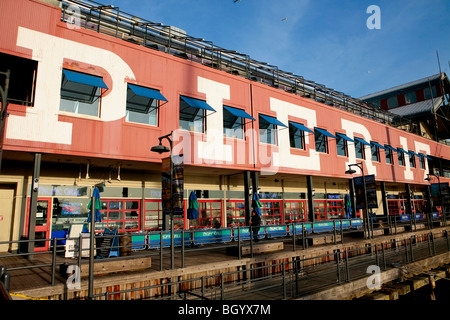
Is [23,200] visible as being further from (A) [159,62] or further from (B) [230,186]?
(B) [230,186]

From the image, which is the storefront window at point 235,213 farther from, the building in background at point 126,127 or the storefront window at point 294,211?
the storefront window at point 294,211

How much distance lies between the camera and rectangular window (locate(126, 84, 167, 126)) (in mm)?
13602

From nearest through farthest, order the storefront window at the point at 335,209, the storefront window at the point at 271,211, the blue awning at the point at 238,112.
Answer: the blue awning at the point at 238,112 < the storefront window at the point at 271,211 < the storefront window at the point at 335,209

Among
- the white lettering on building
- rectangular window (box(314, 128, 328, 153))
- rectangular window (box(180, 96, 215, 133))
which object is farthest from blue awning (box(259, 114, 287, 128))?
the white lettering on building

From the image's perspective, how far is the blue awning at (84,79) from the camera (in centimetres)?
1175

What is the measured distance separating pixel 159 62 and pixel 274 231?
1066 cm

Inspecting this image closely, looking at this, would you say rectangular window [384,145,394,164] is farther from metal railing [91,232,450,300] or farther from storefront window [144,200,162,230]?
storefront window [144,200,162,230]

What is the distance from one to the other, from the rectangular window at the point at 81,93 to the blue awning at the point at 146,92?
4.46 ft

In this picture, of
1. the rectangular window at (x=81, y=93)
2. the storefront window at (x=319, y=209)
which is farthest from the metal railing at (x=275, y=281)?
the storefront window at (x=319, y=209)

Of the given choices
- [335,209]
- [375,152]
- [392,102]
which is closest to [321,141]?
[335,209]

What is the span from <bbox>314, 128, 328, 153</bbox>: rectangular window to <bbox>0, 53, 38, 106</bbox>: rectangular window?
55.1 feet

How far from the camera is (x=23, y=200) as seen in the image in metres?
12.9

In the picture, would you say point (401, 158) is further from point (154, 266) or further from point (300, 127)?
point (154, 266)
